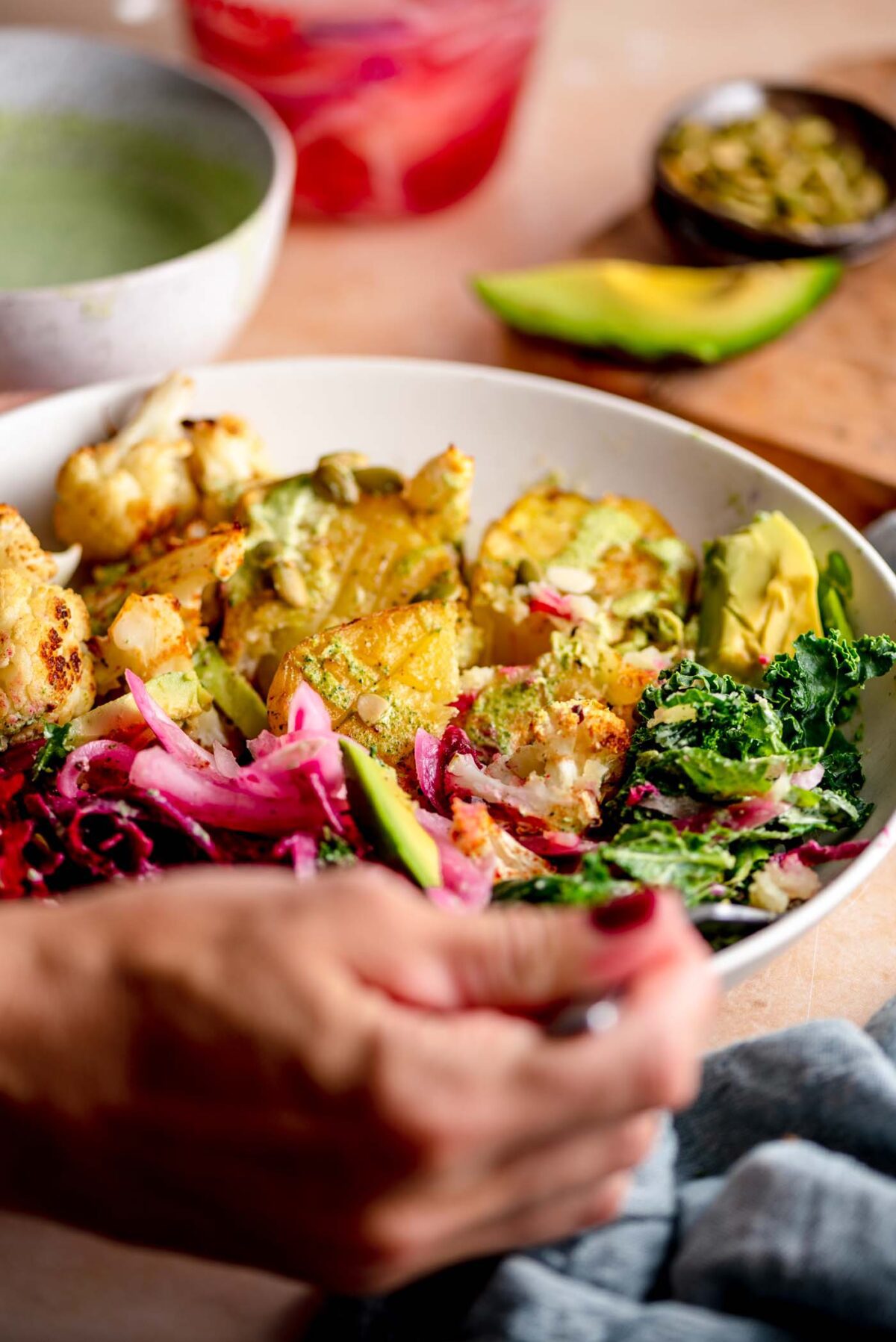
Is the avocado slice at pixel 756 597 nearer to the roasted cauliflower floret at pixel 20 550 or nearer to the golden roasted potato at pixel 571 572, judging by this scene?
the golden roasted potato at pixel 571 572

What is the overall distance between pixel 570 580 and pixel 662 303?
2.83 ft

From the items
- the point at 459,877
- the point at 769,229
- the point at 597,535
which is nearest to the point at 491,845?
the point at 459,877

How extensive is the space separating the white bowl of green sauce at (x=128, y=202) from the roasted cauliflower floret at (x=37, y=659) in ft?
1.71

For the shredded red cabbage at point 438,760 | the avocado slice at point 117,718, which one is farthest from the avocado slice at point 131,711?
the shredded red cabbage at point 438,760

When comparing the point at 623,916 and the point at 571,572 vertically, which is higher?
the point at 623,916

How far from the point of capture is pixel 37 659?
4.09 ft

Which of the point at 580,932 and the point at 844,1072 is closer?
the point at 580,932

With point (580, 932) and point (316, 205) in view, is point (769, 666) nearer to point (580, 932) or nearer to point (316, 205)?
point (580, 932)

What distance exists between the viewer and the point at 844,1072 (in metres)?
1.04

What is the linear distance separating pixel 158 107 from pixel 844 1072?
1.78 m

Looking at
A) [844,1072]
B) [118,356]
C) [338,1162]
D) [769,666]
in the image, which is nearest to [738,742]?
[769,666]

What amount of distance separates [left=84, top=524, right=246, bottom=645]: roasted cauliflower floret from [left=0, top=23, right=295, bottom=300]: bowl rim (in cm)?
45

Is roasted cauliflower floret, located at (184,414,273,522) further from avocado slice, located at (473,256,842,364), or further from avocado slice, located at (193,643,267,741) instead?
avocado slice, located at (473,256,842,364)

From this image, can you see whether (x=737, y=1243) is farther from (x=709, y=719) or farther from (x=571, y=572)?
(x=571, y=572)
